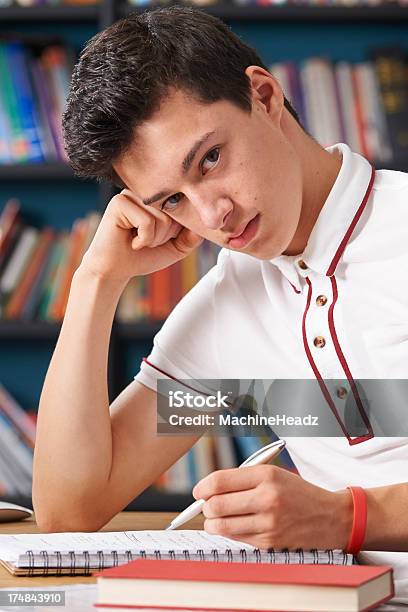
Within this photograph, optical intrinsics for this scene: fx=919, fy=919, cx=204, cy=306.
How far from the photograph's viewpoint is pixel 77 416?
4.36ft

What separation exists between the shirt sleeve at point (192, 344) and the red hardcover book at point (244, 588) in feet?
2.48

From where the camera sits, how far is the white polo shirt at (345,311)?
1.19m

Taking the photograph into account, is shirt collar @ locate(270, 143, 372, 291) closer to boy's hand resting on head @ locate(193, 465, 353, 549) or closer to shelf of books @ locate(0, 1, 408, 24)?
boy's hand resting on head @ locate(193, 465, 353, 549)

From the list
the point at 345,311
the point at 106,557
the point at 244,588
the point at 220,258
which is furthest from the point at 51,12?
the point at 244,588

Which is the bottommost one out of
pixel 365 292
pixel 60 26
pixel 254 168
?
pixel 365 292

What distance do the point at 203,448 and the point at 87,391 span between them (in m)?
1.18

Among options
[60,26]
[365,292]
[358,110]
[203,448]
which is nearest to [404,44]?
[358,110]

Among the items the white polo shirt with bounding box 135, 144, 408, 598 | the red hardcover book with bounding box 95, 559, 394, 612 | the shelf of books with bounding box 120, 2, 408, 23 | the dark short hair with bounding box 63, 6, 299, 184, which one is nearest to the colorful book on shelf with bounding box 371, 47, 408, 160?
the shelf of books with bounding box 120, 2, 408, 23

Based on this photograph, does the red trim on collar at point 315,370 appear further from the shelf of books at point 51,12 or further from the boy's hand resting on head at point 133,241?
the shelf of books at point 51,12

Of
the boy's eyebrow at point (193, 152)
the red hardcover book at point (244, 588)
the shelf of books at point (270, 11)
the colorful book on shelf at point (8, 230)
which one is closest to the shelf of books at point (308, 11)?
the shelf of books at point (270, 11)

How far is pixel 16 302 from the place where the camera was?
2.52m

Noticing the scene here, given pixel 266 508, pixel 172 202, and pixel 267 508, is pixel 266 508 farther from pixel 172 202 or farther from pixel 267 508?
pixel 172 202

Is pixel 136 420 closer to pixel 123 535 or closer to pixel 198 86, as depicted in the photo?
pixel 123 535

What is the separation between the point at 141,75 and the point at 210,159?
14cm
